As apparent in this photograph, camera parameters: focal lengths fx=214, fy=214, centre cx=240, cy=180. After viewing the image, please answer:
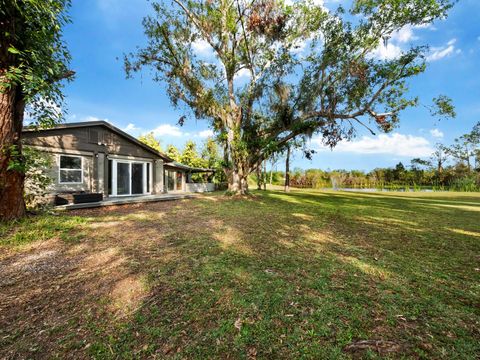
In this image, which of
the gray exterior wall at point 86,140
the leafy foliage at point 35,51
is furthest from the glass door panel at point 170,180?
the leafy foliage at point 35,51

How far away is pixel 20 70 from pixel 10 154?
74.8 inches

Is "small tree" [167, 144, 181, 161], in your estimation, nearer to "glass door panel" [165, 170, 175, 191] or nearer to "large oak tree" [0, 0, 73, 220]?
"glass door panel" [165, 170, 175, 191]

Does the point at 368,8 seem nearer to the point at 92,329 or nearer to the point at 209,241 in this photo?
the point at 209,241

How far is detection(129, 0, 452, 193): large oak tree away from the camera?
1076cm

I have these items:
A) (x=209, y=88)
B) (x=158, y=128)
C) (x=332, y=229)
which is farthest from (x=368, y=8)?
(x=158, y=128)

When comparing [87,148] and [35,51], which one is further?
[87,148]

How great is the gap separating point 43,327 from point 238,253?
8.38 feet

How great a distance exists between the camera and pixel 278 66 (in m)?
12.5

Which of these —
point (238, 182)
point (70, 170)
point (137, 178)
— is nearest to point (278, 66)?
point (238, 182)

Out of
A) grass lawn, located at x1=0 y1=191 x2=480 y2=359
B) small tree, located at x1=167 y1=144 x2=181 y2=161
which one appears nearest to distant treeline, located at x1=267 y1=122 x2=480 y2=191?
small tree, located at x1=167 y1=144 x2=181 y2=161

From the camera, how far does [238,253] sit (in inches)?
149

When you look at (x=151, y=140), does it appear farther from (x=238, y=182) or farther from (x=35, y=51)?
(x=35, y=51)

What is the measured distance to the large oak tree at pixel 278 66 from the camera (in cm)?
1076

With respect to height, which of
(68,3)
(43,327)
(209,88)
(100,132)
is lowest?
(43,327)
